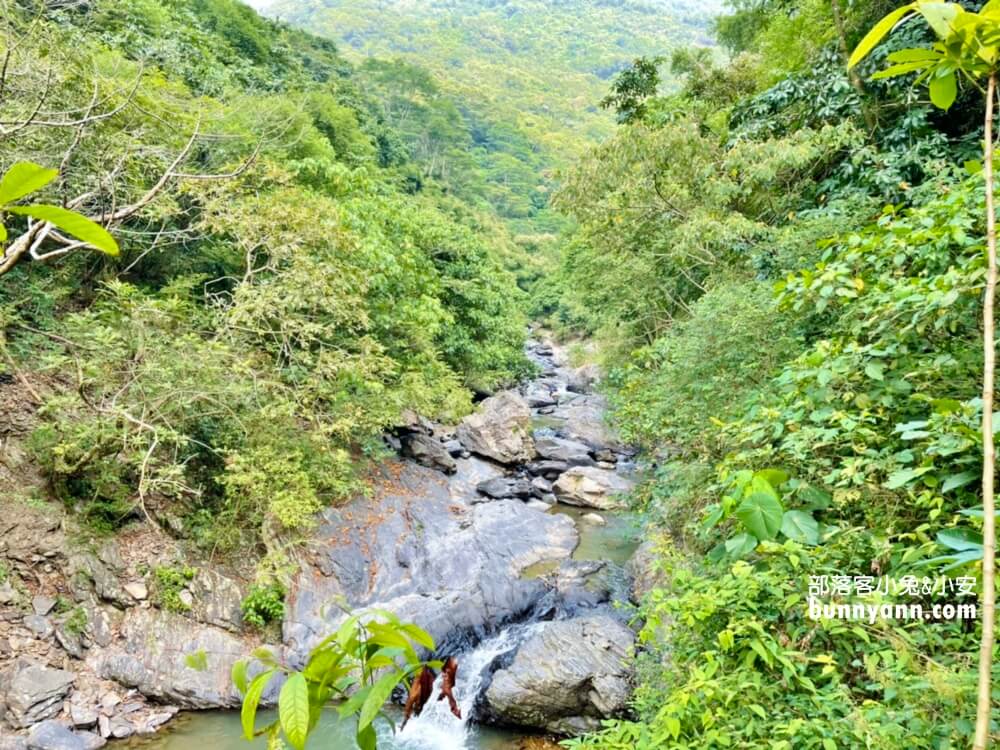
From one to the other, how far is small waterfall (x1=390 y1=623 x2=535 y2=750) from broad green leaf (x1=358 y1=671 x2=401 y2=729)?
5.32 meters

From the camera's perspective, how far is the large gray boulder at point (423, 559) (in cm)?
721

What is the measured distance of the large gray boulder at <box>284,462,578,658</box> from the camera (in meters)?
7.21

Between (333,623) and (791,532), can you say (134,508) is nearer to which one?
(333,623)

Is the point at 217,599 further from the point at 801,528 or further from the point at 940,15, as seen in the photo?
the point at 940,15

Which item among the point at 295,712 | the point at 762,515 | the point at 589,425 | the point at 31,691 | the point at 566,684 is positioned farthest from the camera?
the point at 589,425

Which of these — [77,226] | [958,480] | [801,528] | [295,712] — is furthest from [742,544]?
[77,226]

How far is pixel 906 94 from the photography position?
573 cm

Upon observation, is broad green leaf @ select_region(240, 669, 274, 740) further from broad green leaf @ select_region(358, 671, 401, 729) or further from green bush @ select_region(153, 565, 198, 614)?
green bush @ select_region(153, 565, 198, 614)

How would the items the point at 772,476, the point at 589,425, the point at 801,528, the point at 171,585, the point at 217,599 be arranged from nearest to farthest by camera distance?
the point at 772,476
the point at 801,528
the point at 171,585
the point at 217,599
the point at 589,425

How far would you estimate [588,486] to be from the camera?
11.5 m

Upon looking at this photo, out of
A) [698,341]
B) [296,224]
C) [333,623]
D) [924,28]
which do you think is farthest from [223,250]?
[924,28]

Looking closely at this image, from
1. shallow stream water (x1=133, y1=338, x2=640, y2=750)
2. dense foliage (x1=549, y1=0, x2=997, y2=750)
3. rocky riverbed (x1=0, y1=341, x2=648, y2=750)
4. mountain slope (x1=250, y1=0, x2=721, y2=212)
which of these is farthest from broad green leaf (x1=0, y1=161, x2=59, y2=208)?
mountain slope (x1=250, y1=0, x2=721, y2=212)

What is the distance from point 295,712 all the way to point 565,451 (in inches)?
509

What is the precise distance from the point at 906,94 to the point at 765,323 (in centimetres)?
340
